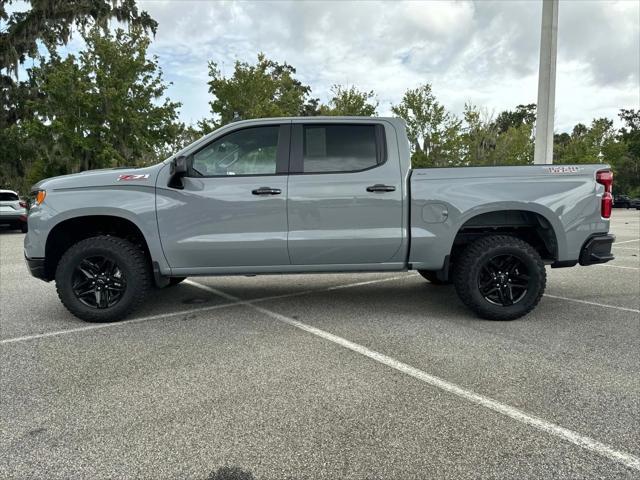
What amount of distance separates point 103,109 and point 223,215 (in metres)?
22.5

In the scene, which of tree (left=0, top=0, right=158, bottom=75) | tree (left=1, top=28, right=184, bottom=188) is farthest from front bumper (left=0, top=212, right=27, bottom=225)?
tree (left=0, top=0, right=158, bottom=75)

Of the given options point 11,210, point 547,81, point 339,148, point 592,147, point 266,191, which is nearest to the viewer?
point 266,191

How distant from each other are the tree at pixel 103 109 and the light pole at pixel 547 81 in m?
19.2

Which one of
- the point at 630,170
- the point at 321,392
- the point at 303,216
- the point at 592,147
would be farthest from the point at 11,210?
the point at 630,170

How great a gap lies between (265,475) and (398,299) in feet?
11.7

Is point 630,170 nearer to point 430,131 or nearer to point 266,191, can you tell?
point 430,131

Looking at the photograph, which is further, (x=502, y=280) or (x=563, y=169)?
(x=502, y=280)

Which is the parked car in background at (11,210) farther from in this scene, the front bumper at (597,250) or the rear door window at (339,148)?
the front bumper at (597,250)

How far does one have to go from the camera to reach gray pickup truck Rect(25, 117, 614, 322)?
439cm

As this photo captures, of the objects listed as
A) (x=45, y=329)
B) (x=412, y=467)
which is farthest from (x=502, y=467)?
(x=45, y=329)

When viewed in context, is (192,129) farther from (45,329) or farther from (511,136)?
(45,329)

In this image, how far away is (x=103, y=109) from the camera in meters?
23.5

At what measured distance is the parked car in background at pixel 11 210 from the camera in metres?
14.6

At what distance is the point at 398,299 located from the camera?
550 centimetres
